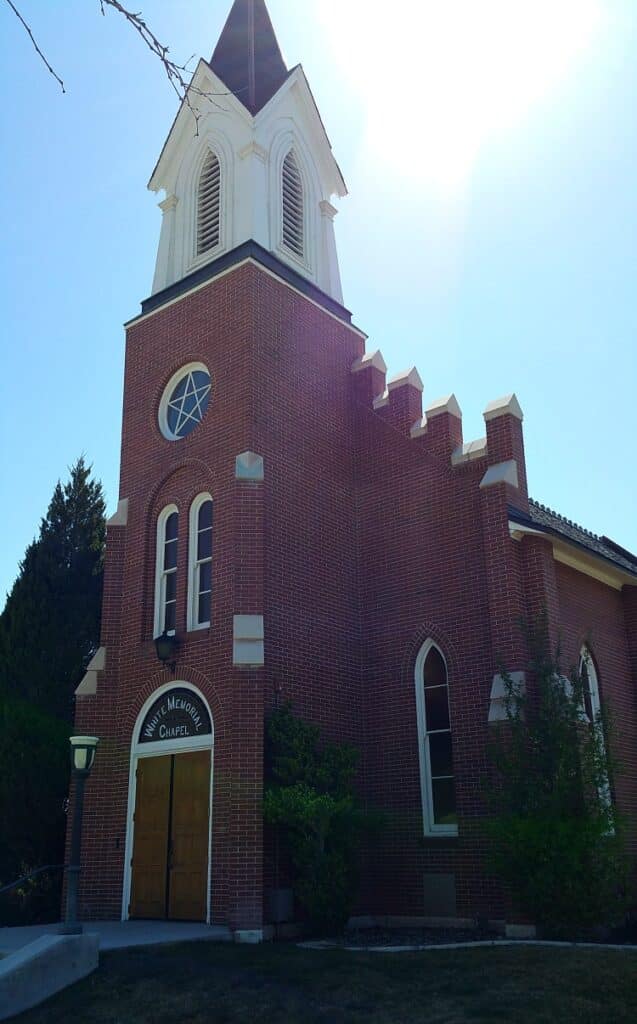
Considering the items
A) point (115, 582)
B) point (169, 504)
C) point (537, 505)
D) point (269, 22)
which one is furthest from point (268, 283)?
point (269, 22)

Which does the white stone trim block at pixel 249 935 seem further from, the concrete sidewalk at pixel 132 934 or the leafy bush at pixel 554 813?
the leafy bush at pixel 554 813

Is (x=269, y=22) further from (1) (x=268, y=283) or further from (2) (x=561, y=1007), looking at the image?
(2) (x=561, y=1007)

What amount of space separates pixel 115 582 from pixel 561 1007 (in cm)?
→ 1166

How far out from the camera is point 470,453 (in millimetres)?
16734

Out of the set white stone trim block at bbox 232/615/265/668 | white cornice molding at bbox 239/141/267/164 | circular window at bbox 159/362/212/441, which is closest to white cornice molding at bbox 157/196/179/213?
white cornice molding at bbox 239/141/267/164

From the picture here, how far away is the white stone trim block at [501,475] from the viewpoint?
1591cm

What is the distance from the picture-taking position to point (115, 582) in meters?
18.0

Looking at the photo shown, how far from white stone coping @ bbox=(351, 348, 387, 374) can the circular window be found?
127 inches

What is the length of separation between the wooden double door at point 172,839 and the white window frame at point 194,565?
2236mm

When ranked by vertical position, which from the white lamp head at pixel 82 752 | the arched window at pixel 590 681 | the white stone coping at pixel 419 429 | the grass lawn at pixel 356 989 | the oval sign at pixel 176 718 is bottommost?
the grass lawn at pixel 356 989

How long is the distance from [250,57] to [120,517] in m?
11.6

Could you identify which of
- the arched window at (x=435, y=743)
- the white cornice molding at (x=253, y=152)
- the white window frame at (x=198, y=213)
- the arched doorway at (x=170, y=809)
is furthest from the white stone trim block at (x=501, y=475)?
the white cornice molding at (x=253, y=152)

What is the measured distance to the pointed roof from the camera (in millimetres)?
21172

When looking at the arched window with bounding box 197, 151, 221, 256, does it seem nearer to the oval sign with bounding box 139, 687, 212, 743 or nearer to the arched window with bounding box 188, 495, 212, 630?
the arched window with bounding box 188, 495, 212, 630
